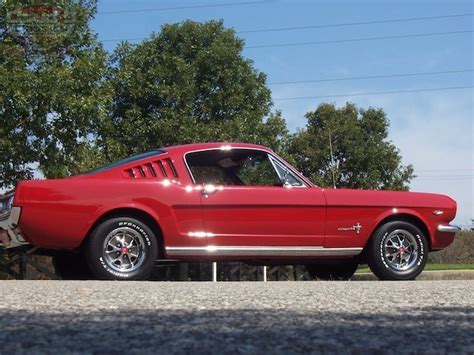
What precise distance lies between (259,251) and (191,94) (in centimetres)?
1539

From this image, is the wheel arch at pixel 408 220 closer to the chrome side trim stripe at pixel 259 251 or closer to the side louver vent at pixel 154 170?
the chrome side trim stripe at pixel 259 251

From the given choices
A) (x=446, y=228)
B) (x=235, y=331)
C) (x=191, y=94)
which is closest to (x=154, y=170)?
(x=446, y=228)

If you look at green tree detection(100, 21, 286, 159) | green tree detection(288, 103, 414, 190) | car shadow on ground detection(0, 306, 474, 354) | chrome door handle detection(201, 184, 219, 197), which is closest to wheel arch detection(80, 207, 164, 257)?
chrome door handle detection(201, 184, 219, 197)

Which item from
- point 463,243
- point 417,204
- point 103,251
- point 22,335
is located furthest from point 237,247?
point 463,243

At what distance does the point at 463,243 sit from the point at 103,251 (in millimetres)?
22423

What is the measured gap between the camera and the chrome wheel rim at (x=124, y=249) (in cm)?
643

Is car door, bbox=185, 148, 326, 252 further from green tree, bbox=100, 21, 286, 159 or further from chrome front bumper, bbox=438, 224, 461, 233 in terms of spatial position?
green tree, bbox=100, 21, 286, 159

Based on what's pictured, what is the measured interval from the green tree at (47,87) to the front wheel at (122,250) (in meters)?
6.04

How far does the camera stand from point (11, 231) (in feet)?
21.1

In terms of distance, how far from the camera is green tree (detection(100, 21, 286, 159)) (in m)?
21.1

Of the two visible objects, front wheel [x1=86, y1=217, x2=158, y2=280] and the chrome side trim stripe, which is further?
the chrome side trim stripe

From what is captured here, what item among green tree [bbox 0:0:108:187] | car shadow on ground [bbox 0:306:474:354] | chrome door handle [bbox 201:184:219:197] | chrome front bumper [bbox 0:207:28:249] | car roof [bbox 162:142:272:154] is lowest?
car shadow on ground [bbox 0:306:474:354]

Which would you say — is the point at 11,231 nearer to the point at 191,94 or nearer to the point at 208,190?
the point at 208,190

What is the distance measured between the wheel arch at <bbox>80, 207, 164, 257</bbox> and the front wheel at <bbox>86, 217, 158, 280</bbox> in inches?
2.8
